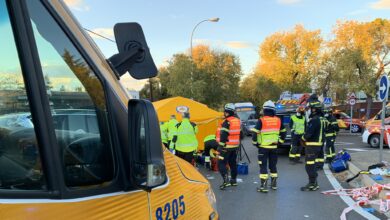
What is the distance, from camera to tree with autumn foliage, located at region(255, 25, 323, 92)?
151 ft

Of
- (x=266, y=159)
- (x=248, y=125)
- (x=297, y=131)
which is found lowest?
(x=248, y=125)

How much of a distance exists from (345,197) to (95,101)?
6.65 metres

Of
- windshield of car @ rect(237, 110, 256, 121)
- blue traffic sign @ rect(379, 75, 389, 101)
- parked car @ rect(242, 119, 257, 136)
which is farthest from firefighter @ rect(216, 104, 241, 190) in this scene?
windshield of car @ rect(237, 110, 256, 121)

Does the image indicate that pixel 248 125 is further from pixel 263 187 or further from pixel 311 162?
pixel 263 187

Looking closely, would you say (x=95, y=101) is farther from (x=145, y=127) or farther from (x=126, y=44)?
(x=126, y=44)

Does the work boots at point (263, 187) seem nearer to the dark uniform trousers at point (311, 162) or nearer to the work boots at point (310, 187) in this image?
the work boots at point (310, 187)

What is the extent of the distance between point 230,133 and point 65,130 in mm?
6850

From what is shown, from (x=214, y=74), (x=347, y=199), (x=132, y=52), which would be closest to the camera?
(x=132, y=52)

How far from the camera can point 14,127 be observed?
152 centimetres

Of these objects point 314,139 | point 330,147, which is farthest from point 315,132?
point 330,147

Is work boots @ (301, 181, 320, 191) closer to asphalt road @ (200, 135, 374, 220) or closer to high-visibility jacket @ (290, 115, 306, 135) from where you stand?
asphalt road @ (200, 135, 374, 220)

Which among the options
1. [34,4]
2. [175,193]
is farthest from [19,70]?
[175,193]

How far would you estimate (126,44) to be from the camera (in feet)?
7.49

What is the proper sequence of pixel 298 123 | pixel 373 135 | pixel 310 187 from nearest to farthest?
pixel 310 187 < pixel 298 123 < pixel 373 135
